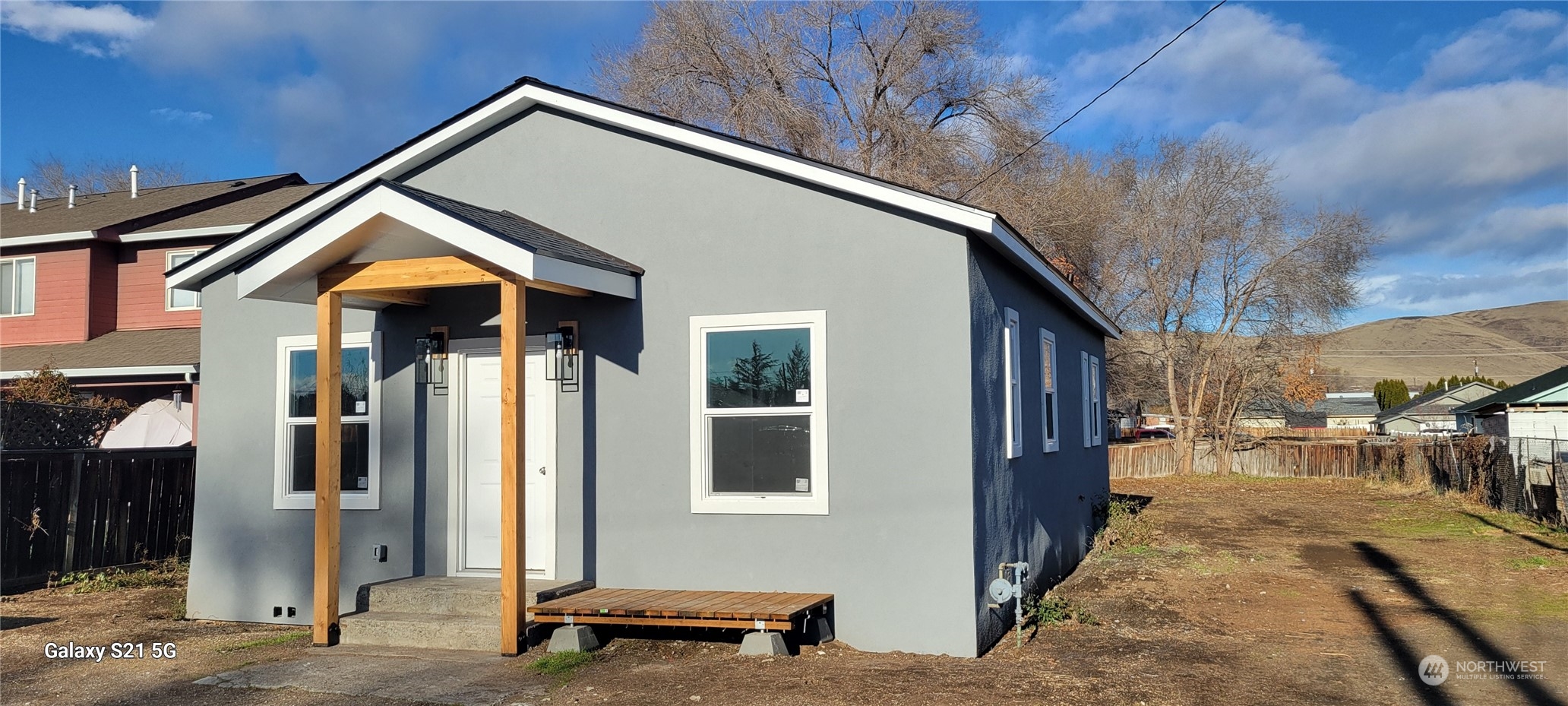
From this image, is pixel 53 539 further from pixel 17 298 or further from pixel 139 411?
pixel 17 298

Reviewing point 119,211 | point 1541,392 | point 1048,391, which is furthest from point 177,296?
point 1541,392

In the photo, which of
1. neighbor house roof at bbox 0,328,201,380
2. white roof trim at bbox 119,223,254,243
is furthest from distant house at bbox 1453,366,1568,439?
neighbor house roof at bbox 0,328,201,380

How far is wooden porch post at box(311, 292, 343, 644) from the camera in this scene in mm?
7965

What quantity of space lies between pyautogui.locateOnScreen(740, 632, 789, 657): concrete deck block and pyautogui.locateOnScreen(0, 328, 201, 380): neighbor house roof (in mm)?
12243

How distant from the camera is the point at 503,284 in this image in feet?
24.3

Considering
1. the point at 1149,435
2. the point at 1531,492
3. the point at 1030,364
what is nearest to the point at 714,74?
the point at 1030,364

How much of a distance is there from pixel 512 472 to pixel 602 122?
3062 mm

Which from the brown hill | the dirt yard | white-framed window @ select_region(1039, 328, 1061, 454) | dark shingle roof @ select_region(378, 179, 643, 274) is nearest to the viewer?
the dirt yard

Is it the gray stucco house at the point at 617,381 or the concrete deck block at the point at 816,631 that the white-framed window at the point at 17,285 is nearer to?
the gray stucco house at the point at 617,381

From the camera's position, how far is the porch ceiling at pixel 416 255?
718 centimetres

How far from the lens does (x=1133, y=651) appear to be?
303 inches

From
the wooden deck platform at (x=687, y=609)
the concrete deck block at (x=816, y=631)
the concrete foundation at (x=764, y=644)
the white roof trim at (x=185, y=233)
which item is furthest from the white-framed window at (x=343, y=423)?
the white roof trim at (x=185, y=233)

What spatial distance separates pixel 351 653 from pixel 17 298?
15.2 meters

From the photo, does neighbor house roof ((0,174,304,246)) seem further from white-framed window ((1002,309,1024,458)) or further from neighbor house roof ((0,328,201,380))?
white-framed window ((1002,309,1024,458))
